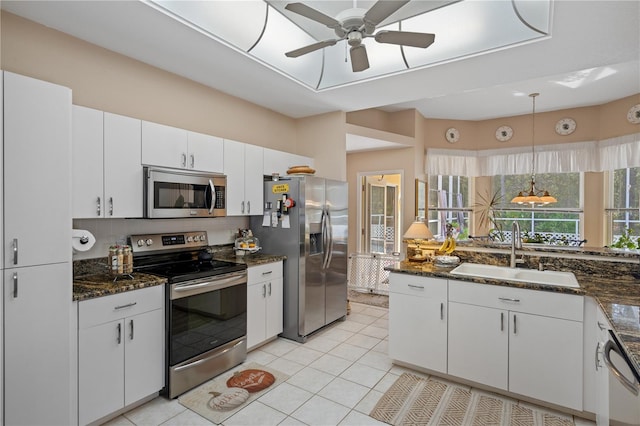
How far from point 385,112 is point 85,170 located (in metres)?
4.41

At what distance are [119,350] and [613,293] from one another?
128 inches

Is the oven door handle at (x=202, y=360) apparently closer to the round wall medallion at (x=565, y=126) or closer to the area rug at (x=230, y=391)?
the area rug at (x=230, y=391)

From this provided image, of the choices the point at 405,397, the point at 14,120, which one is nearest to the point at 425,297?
the point at 405,397

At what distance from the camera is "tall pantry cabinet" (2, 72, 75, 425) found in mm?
1780

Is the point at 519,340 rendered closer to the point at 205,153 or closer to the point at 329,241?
the point at 329,241

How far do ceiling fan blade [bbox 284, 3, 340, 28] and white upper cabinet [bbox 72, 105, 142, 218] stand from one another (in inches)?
62.1

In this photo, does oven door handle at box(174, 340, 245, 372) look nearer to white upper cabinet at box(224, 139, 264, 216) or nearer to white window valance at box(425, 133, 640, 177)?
white upper cabinet at box(224, 139, 264, 216)

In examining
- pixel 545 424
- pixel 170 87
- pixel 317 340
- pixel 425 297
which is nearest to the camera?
pixel 545 424

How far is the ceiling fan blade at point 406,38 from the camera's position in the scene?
1.99 m

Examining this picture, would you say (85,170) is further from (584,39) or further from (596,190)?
(596,190)

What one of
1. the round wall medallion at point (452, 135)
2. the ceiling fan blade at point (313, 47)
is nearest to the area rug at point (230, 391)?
the ceiling fan blade at point (313, 47)

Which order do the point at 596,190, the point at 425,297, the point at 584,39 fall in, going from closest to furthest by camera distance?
the point at 584,39 → the point at 425,297 → the point at 596,190

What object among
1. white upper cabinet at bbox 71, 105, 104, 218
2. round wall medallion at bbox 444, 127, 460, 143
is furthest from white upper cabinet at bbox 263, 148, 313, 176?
round wall medallion at bbox 444, 127, 460, 143

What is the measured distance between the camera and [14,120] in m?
1.79
